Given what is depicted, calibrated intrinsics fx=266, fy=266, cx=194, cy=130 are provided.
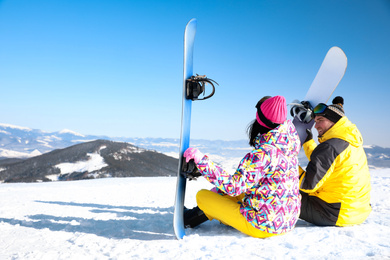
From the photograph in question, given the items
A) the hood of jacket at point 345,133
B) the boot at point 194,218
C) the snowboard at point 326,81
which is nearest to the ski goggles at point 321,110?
the hood of jacket at point 345,133

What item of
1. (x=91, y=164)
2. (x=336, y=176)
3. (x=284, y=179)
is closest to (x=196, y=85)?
(x=284, y=179)

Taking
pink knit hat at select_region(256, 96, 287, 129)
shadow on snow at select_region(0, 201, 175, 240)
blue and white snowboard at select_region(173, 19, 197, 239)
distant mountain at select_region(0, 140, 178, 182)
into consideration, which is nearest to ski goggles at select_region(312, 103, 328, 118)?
pink knit hat at select_region(256, 96, 287, 129)

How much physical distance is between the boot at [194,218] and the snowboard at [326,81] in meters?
1.99

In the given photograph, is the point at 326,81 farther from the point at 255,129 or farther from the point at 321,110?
the point at 255,129

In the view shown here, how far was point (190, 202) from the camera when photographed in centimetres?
454

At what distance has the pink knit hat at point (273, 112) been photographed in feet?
6.75

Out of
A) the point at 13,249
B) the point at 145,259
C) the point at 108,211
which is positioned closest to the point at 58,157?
the point at 108,211

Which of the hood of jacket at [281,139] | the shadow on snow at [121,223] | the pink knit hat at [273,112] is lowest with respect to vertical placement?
the shadow on snow at [121,223]

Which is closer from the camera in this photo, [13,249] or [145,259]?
[145,259]

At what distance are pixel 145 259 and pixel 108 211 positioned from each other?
218 centimetres

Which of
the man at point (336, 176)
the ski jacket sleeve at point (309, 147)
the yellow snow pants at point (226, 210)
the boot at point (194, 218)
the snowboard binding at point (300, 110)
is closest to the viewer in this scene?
the yellow snow pants at point (226, 210)

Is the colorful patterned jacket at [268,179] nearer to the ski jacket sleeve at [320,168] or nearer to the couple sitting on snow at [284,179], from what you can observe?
the couple sitting on snow at [284,179]

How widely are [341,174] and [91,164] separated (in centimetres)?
1440

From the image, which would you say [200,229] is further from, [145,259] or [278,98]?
[278,98]
